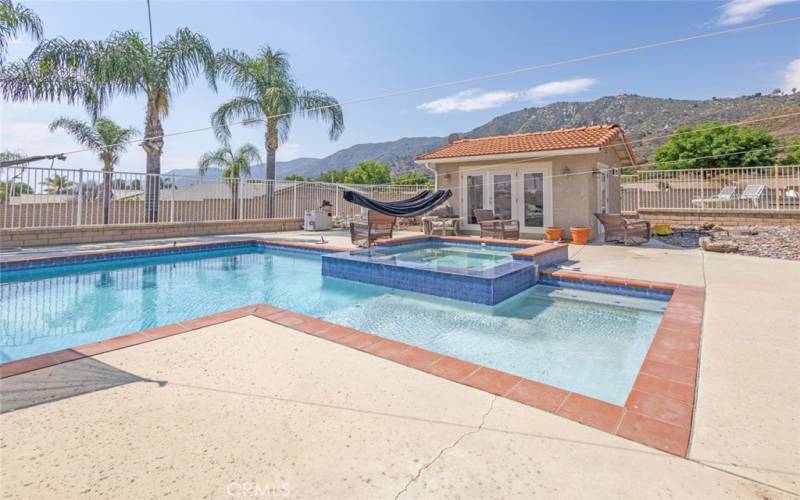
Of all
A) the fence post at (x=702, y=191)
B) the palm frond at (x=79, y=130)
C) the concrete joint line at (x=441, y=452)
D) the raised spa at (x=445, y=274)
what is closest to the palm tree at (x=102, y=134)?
the palm frond at (x=79, y=130)

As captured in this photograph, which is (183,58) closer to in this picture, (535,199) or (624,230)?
(535,199)

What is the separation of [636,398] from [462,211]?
36.0 ft

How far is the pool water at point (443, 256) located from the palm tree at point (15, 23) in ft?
38.8

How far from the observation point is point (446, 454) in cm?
181

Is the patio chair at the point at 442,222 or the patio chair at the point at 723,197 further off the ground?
the patio chair at the point at 723,197

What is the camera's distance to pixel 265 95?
53.0 ft

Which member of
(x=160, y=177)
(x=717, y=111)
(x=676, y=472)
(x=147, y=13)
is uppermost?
(x=717, y=111)

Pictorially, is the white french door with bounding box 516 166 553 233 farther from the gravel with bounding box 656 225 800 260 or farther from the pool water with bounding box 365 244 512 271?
the gravel with bounding box 656 225 800 260

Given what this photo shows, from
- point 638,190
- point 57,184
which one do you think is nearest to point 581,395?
point 57,184

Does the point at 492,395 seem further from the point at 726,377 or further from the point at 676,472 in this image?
the point at 726,377

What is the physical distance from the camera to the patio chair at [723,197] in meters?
13.3

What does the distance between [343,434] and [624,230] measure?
975 cm

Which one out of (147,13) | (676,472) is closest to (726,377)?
(676,472)

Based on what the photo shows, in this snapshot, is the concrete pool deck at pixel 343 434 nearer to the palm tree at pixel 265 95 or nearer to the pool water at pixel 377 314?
the pool water at pixel 377 314
